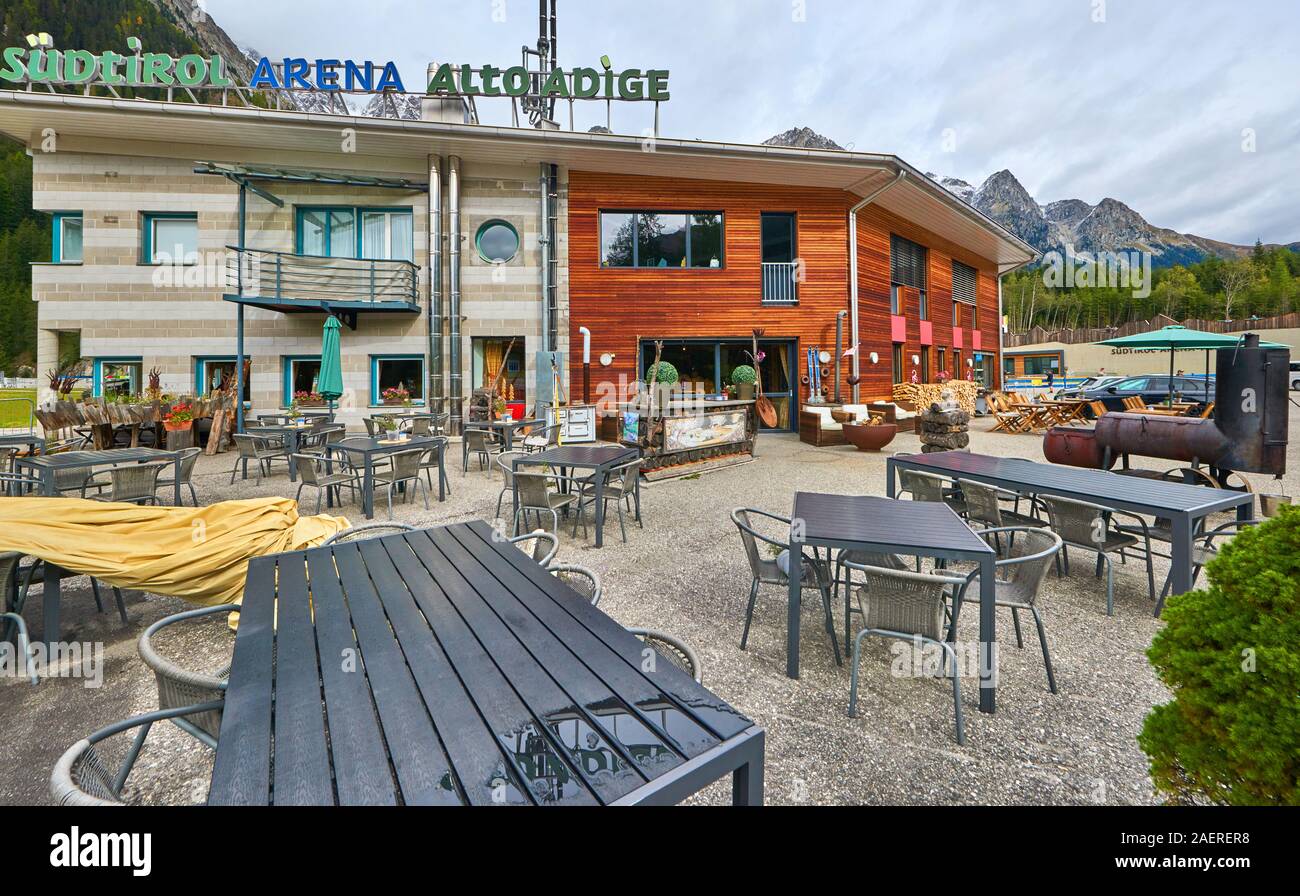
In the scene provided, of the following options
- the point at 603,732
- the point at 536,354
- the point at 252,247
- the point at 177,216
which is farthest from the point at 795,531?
the point at 177,216

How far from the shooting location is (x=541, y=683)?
1401 mm

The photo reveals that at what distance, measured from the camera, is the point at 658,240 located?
13.5 metres

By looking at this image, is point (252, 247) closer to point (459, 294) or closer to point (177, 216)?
point (177, 216)

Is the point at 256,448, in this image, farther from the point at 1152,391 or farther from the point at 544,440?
the point at 1152,391

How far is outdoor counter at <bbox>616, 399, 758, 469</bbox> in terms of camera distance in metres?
8.32

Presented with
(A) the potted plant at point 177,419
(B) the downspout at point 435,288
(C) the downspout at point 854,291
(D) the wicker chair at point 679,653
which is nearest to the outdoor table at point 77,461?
(A) the potted plant at point 177,419

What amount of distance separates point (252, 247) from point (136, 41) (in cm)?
415

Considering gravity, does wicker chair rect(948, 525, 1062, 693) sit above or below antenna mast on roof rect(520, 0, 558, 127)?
below

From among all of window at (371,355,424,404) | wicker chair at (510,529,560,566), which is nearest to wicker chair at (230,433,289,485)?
window at (371,355,424,404)

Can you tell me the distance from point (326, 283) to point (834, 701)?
13.6 m

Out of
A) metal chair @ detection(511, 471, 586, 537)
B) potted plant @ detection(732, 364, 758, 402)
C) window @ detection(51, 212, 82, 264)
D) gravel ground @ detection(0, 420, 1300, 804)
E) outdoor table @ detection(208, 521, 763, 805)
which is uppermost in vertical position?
window @ detection(51, 212, 82, 264)

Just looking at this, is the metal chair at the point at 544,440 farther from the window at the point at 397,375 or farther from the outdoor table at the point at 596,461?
the window at the point at 397,375

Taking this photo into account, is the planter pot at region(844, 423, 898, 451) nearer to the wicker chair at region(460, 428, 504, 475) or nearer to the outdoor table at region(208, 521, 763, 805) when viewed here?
the wicker chair at region(460, 428, 504, 475)

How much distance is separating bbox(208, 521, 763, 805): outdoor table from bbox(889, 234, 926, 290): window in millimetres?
16318
